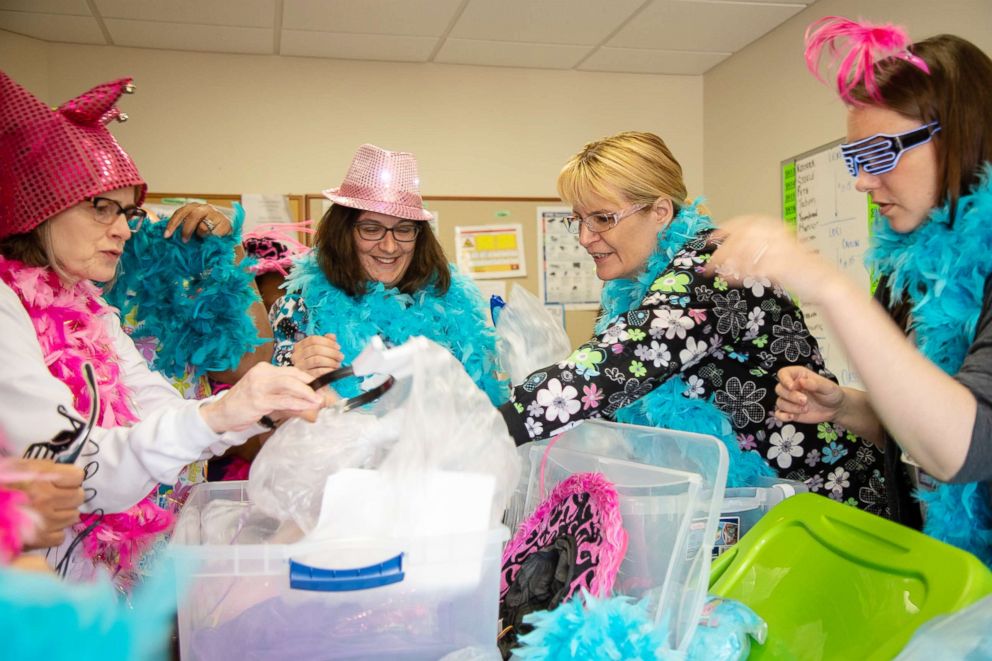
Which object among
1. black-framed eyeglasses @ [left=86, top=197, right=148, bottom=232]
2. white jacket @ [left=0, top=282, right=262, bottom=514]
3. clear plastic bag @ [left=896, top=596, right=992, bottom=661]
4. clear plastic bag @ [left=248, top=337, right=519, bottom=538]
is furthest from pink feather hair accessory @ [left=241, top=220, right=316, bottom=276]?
clear plastic bag @ [left=896, top=596, right=992, bottom=661]

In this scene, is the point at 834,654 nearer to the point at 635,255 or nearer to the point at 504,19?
the point at 635,255

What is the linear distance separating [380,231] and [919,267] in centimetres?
133

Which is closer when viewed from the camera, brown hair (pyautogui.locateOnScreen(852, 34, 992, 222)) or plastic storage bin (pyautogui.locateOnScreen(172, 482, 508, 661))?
plastic storage bin (pyautogui.locateOnScreen(172, 482, 508, 661))

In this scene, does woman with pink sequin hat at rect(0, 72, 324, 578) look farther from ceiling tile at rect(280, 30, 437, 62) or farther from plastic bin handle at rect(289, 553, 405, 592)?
ceiling tile at rect(280, 30, 437, 62)

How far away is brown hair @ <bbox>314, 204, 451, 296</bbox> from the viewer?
2115 mm

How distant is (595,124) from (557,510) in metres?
3.30

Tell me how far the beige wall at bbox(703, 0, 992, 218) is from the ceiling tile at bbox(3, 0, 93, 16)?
2.83 meters

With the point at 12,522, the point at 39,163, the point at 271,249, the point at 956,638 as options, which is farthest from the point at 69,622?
the point at 271,249

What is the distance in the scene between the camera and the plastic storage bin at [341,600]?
0.87 metres

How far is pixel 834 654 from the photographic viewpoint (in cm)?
98

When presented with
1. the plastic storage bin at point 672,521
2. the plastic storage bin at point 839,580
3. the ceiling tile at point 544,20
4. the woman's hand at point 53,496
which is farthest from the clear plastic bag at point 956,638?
the ceiling tile at point 544,20

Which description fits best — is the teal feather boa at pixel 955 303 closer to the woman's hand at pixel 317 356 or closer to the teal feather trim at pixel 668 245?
the teal feather trim at pixel 668 245

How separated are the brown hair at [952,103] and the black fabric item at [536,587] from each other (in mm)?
708

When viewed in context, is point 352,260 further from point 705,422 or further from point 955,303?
point 955,303
